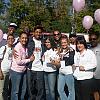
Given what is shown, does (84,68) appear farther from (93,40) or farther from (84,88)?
(93,40)

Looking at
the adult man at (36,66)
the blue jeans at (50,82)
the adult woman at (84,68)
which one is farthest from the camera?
the blue jeans at (50,82)

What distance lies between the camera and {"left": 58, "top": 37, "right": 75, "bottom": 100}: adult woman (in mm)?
7270

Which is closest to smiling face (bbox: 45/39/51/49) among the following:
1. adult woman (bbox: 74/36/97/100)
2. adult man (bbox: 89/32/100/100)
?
adult woman (bbox: 74/36/97/100)

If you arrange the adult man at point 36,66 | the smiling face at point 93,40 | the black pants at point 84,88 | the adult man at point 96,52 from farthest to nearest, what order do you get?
the adult man at point 36,66 → the smiling face at point 93,40 → the adult man at point 96,52 → the black pants at point 84,88

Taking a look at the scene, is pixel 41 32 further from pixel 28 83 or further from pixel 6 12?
pixel 6 12

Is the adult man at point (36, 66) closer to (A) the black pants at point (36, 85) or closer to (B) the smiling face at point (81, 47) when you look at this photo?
(A) the black pants at point (36, 85)

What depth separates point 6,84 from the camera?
7.58 meters

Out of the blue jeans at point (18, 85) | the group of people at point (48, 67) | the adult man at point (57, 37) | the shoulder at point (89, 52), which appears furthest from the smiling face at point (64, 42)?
the blue jeans at point (18, 85)

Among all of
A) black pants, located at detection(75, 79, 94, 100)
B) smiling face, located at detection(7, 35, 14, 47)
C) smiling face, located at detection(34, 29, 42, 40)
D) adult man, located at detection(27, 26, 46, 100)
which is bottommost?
black pants, located at detection(75, 79, 94, 100)

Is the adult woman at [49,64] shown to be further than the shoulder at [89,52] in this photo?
Yes

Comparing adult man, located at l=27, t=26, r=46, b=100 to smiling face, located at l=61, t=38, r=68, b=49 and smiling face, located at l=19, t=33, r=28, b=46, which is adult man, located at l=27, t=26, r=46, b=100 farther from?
smiling face, located at l=61, t=38, r=68, b=49

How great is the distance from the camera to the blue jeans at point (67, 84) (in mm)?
7333

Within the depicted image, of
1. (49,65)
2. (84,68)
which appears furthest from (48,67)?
Answer: (84,68)

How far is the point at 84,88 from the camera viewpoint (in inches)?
277
